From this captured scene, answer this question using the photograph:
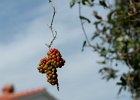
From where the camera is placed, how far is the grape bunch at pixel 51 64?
10.3 ft

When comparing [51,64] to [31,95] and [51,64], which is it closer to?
[51,64]

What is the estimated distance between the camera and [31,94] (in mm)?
25891

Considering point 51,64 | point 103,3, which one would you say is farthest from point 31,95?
point 51,64

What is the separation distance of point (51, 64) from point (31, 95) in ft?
75.8

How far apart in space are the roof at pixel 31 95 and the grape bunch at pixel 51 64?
62.2 ft

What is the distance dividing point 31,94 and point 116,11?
19.9 metres

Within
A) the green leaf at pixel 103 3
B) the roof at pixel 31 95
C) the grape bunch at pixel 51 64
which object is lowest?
the grape bunch at pixel 51 64

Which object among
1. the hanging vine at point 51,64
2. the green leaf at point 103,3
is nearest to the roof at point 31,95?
the green leaf at point 103,3

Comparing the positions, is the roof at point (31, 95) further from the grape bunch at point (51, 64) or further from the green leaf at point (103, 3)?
the grape bunch at point (51, 64)

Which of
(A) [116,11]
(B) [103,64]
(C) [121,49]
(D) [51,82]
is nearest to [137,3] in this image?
(C) [121,49]

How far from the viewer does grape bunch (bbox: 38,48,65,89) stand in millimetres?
3135

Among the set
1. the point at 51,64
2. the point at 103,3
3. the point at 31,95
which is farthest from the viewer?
the point at 31,95

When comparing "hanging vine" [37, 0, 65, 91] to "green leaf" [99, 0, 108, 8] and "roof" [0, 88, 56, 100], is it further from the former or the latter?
"roof" [0, 88, 56, 100]

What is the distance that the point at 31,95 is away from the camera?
1030 inches
